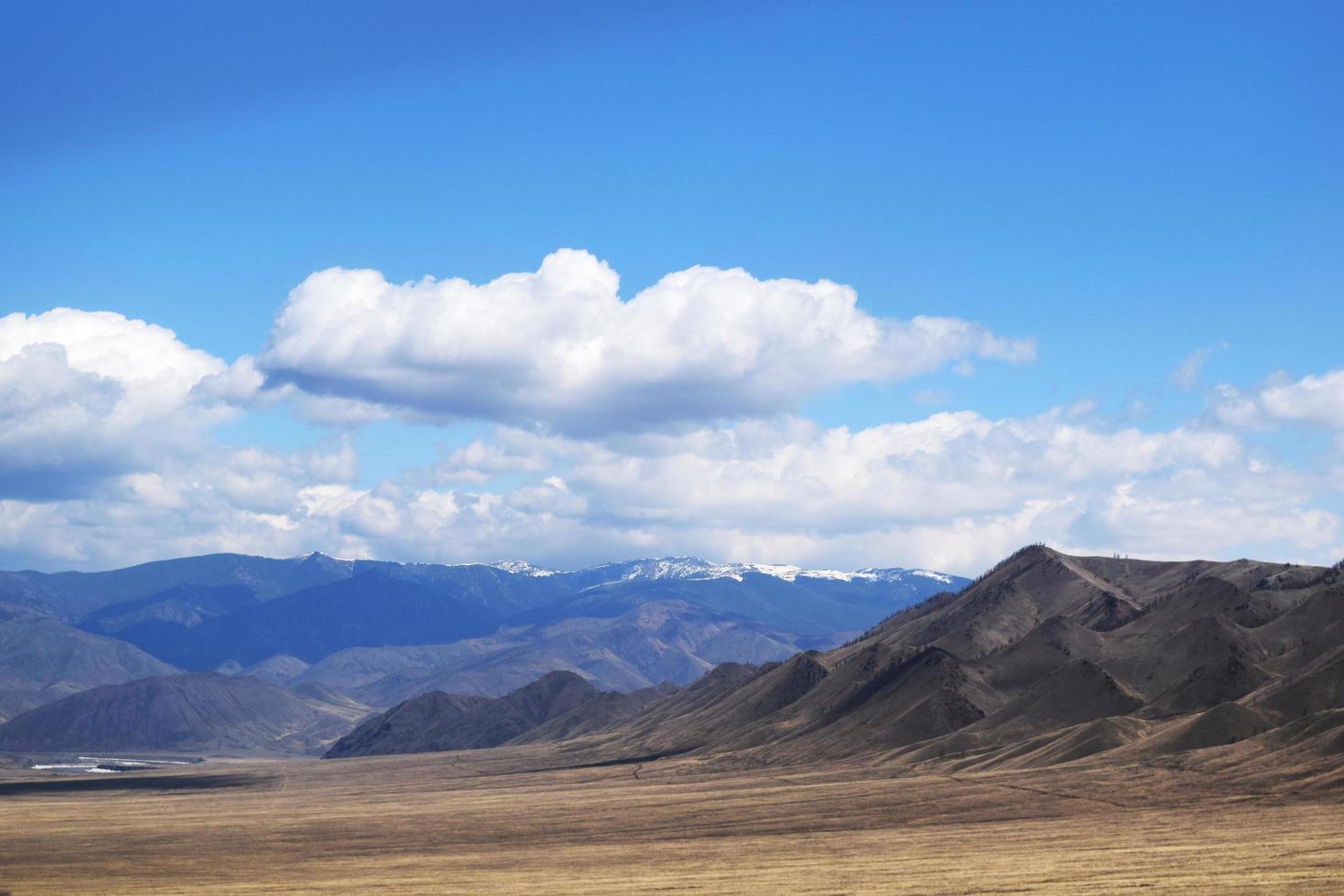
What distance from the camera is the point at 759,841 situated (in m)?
112

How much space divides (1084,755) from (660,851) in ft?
228

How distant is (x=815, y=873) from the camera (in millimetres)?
85375

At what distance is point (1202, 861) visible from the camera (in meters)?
78.6

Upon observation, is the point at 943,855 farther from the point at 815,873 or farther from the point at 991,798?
the point at 991,798

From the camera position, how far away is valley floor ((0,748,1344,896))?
260 ft

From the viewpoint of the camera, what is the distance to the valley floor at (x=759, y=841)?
7925 cm

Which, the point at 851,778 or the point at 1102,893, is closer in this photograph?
the point at 1102,893

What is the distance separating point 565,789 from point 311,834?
208 feet

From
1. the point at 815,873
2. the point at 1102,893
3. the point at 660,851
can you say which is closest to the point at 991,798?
the point at 660,851

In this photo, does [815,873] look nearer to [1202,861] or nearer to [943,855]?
[943,855]

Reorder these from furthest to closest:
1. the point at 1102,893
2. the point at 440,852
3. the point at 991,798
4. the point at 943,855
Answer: the point at 991,798
the point at 440,852
the point at 943,855
the point at 1102,893

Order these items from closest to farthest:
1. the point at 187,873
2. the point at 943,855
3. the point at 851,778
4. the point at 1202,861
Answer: the point at 1202,861 → the point at 943,855 → the point at 187,873 → the point at 851,778

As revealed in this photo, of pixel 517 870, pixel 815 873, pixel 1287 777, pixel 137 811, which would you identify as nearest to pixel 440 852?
pixel 517 870

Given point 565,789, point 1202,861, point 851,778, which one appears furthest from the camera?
point 565,789
